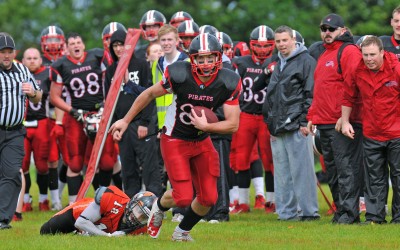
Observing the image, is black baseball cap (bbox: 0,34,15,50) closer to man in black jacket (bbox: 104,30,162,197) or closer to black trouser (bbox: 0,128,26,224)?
black trouser (bbox: 0,128,26,224)

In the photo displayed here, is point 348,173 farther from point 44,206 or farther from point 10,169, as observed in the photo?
point 44,206

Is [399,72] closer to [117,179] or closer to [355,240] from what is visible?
[355,240]

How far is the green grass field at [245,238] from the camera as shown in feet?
31.2

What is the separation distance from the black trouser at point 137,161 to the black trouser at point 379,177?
8.65 feet

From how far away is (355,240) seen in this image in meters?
9.85

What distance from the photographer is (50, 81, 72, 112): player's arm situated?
14047mm

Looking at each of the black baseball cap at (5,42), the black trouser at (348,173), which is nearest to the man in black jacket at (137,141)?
the black baseball cap at (5,42)

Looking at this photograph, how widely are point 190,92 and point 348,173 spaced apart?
2508mm

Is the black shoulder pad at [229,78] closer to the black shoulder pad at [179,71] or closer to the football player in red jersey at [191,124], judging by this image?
the football player in red jersey at [191,124]

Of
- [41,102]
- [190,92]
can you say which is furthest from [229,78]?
[41,102]

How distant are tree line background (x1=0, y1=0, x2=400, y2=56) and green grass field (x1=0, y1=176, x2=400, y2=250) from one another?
2546 centimetres

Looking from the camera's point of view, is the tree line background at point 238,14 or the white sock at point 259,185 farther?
the tree line background at point 238,14

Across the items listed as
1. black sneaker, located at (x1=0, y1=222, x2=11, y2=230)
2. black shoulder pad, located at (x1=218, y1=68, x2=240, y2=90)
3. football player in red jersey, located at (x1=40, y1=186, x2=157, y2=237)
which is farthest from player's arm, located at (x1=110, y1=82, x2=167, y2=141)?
black sneaker, located at (x1=0, y1=222, x2=11, y2=230)

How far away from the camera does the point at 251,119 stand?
45.6 feet
